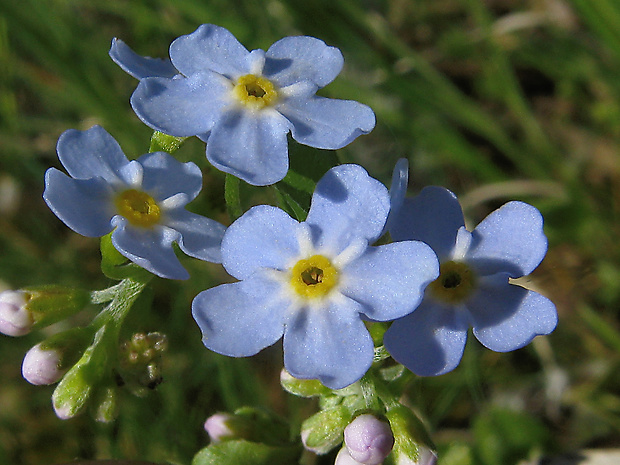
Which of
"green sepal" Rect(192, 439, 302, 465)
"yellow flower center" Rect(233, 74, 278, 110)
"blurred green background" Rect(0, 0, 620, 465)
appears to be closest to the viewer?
"yellow flower center" Rect(233, 74, 278, 110)

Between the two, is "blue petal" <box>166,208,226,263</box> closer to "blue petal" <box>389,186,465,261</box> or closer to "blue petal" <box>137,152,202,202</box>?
"blue petal" <box>137,152,202,202</box>

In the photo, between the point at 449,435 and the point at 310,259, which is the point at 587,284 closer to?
the point at 449,435

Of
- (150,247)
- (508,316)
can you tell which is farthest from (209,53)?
(508,316)

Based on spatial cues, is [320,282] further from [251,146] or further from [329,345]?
[251,146]

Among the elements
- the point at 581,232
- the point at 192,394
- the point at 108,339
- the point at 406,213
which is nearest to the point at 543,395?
the point at 581,232

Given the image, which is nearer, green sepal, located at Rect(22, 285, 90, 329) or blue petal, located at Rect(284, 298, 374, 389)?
blue petal, located at Rect(284, 298, 374, 389)

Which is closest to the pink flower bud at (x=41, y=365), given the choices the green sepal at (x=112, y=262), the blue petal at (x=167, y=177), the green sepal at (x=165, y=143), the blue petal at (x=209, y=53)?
the green sepal at (x=112, y=262)

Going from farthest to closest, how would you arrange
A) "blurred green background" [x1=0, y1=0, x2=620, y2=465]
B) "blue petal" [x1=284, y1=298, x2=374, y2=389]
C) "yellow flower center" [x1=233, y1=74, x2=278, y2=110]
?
"blurred green background" [x1=0, y1=0, x2=620, y2=465] → "yellow flower center" [x1=233, y1=74, x2=278, y2=110] → "blue petal" [x1=284, y1=298, x2=374, y2=389]

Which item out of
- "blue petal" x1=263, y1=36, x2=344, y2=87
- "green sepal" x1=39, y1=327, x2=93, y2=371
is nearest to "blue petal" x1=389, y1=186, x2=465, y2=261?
"blue petal" x1=263, y1=36, x2=344, y2=87
